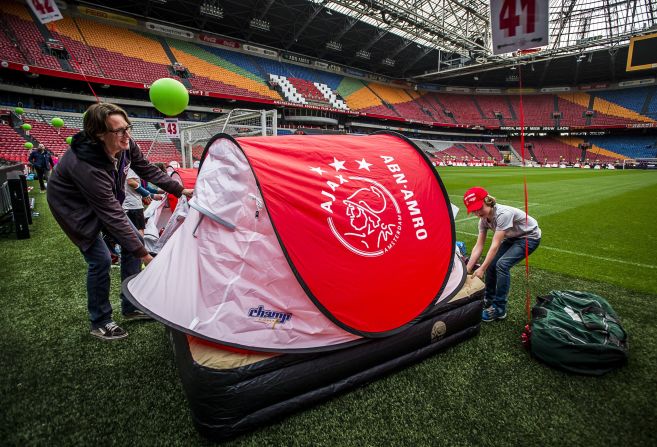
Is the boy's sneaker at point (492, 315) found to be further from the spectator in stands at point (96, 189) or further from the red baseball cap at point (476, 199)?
the spectator in stands at point (96, 189)

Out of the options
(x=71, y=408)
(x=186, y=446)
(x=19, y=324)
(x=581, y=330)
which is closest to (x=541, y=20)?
(x=581, y=330)

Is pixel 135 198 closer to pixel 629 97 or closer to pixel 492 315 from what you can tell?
pixel 492 315

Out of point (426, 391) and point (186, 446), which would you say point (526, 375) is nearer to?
point (426, 391)

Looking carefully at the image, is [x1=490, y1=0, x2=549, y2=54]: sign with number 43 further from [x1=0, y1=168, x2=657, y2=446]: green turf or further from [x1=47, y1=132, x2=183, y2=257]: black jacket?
[x1=47, y1=132, x2=183, y2=257]: black jacket

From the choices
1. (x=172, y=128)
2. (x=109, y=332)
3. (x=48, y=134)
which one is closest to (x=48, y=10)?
(x=172, y=128)

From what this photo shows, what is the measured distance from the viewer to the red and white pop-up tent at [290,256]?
69.9 inches

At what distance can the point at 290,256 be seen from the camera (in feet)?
6.01

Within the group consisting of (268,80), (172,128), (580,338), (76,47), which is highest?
(76,47)

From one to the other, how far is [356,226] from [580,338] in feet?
Answer: 5.76

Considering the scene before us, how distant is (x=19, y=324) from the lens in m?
2.79

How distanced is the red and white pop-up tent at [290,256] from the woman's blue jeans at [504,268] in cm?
94

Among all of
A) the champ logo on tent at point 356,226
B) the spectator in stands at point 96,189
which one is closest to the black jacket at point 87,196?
the spectator in stands at point 96,189

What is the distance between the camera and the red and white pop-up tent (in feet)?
5.83

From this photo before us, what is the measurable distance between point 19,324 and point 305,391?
9.17 feet
